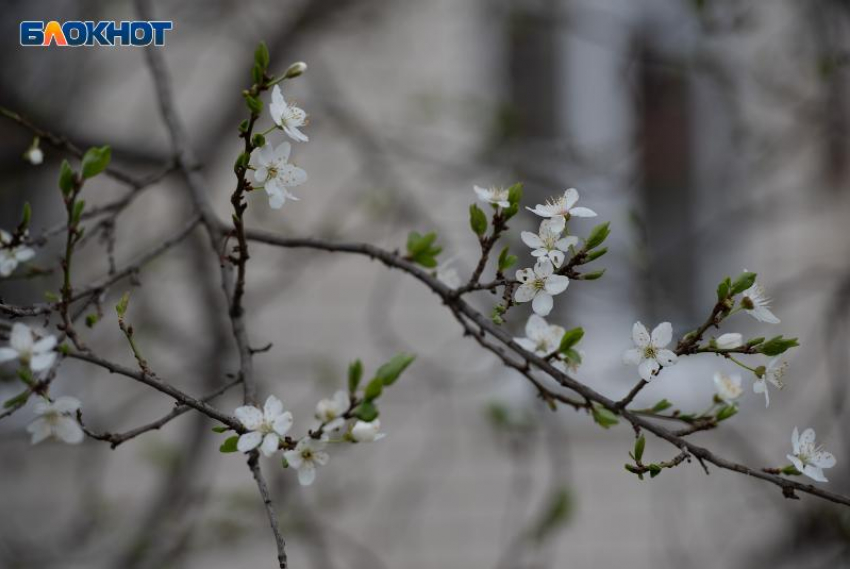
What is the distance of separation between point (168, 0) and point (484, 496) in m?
2.88

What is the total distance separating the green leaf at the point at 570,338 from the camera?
3.60ft

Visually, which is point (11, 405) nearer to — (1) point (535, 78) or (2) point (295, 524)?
(2) point (295, 524)

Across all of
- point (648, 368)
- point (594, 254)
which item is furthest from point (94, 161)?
point (648, 368)

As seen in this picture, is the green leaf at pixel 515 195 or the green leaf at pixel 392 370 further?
the green leaf at pixel 515 195

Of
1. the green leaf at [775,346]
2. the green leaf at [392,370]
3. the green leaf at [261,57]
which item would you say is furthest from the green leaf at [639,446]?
the green leaf at [261,57]

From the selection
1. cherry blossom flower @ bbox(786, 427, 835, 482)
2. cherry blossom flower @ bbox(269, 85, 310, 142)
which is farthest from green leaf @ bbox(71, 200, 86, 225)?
cherry blossom flower @ bbox(786, 427, 835, 482)

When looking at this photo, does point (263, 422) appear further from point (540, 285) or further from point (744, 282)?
point (744, 282)

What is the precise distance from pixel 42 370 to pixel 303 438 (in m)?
0.31

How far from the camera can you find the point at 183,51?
14.8ft

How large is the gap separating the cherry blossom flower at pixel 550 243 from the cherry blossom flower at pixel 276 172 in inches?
11.9

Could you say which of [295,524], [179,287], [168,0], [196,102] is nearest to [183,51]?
[196,102]

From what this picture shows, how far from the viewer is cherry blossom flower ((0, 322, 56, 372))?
0.95 meters

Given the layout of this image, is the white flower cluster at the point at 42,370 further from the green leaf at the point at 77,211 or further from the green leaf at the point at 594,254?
the green leaf at the point at 594,254

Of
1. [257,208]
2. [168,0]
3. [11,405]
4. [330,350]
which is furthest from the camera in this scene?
[330,350]
